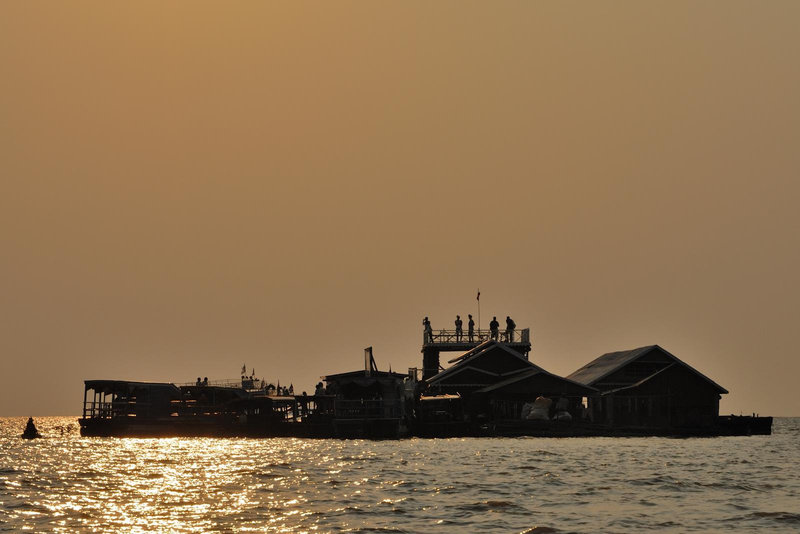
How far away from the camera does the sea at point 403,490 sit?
28.2 m

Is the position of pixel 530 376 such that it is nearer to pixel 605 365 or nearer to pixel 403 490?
pixel 605 365

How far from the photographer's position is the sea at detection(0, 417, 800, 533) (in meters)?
28.2

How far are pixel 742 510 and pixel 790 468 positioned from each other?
761 inches

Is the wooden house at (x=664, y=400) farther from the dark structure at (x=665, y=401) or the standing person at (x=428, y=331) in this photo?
the standing person at (x=428, y=331)

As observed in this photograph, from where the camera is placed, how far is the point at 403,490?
36344 mm

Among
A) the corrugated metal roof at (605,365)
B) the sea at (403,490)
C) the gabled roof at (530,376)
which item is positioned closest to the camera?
the sea at (403,490)

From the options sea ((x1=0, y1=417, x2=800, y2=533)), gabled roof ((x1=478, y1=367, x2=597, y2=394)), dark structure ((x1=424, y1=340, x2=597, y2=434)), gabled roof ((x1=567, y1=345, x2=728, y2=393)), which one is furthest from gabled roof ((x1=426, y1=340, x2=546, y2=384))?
sea ((x1=0, y1=417, x2=800, y2=533))

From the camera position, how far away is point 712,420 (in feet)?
268

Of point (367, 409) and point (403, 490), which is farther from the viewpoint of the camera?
point (367, 409)

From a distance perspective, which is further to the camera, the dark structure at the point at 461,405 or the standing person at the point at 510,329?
the standing person at the point at 510,329

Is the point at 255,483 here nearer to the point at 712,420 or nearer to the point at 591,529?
the point at 591,529

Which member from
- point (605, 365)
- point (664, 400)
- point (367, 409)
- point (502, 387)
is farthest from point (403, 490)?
point (605, 365)

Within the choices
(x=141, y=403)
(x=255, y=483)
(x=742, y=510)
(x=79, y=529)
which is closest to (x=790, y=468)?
(x=742, y=510)

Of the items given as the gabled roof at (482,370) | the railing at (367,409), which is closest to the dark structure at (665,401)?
the gabled roof at (482,370)
